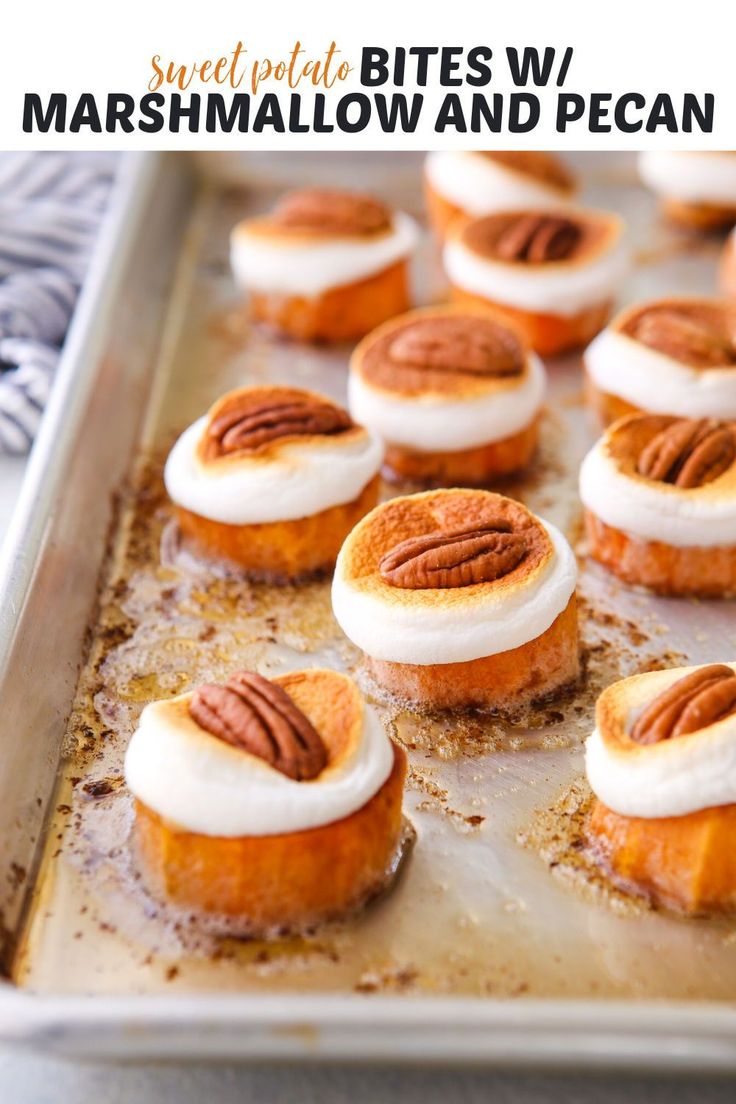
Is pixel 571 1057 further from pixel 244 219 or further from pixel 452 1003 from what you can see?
pixel 244 219

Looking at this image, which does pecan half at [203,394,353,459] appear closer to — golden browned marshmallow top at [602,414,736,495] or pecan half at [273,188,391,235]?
golden browned marshmallow top at [602,414,736,495]

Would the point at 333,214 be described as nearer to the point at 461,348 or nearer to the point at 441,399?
the point at 461,348

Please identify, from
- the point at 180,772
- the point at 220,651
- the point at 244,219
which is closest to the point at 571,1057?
the point at 180,772

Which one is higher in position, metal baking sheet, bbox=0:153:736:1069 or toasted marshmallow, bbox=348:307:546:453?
toasted marshmallow, bbox=348:307:546:453

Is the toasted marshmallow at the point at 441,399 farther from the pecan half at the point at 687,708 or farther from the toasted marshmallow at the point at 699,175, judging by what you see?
the toasted marshmallow at the point at 699,175

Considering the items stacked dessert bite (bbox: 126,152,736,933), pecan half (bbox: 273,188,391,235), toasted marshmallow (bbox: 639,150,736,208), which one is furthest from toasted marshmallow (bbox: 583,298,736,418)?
toasted marshmallow (bbox: 639,150,736,208)

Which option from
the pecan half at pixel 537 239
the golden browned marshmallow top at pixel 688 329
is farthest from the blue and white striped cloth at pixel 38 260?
the golden browned marshmallow top at pixel 688 329
